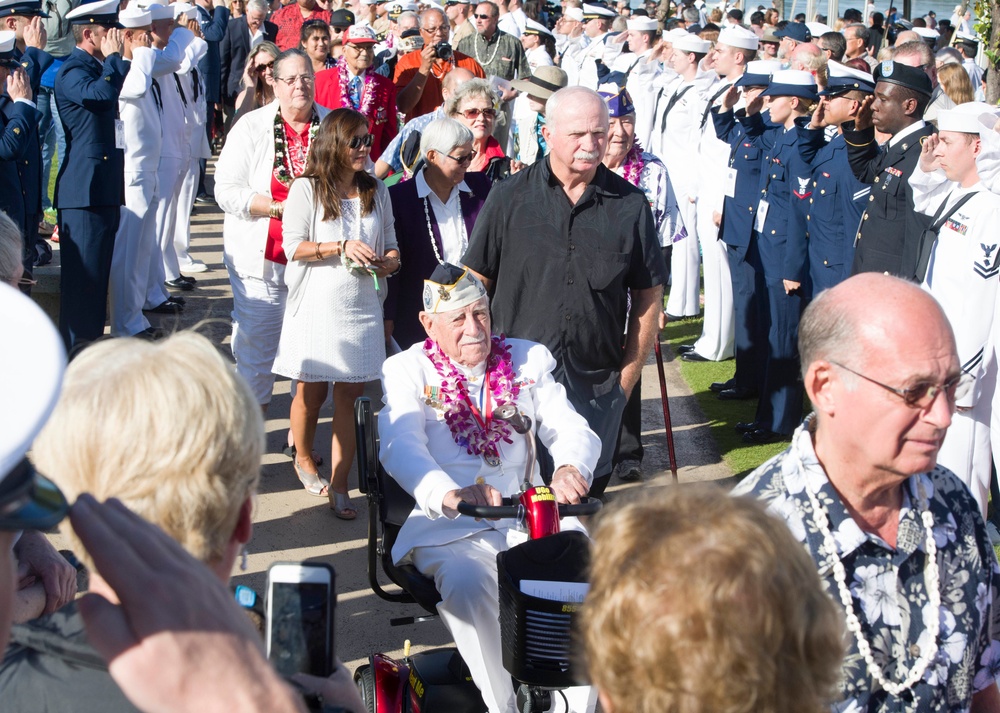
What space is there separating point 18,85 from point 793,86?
16.6 feet

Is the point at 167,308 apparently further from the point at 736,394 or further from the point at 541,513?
the point at 541,513

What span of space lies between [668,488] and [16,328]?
1.03 m

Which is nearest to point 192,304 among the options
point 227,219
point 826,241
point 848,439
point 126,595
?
point 227,219

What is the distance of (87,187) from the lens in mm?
7113

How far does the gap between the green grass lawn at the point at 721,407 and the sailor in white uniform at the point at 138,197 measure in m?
4.31

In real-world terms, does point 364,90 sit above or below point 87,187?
above

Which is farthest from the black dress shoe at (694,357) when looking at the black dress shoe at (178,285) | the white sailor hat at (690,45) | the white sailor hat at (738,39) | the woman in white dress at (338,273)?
the black dress shoe at (178,285)

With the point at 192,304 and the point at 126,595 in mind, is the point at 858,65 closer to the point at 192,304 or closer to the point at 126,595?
the point at 192,304

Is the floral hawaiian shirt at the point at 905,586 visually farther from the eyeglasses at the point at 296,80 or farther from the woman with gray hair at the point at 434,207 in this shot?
the eyeglasses at the point at 296,80

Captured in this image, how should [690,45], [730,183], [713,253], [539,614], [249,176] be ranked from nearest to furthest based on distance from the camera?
[539,614] → [249,176] → [730,183] → [713,253] → [690,45]

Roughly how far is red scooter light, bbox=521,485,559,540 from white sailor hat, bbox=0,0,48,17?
6276 millimetres

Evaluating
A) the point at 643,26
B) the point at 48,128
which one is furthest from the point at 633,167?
the point at 643,26

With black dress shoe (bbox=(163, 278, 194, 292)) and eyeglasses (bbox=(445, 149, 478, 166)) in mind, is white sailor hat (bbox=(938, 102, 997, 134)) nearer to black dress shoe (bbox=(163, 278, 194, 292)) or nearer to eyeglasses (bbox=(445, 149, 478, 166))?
eyeglasses (bbox=(445, 149, 478, 166))

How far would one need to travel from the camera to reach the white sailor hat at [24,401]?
1.00 metres
